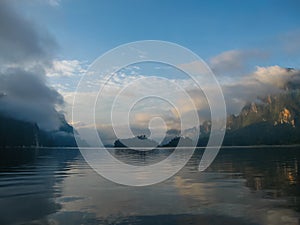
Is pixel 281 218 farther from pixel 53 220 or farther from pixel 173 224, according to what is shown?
pixel 53 220

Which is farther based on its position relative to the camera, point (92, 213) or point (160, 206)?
point (160, 206)

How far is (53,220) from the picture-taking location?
1636 centimetres

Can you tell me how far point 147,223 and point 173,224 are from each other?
123cm

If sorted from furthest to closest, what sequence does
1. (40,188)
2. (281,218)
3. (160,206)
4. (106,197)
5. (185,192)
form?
(40,188) < (185,192) < (106,197) < (160,206) < (281,218)

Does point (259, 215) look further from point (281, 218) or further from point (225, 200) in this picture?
point (225, 200)

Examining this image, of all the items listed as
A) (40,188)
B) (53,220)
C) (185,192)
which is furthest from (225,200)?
(40,188)

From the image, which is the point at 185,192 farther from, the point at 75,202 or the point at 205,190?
the point at 75,202

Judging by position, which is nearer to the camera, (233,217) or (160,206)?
(233,217)

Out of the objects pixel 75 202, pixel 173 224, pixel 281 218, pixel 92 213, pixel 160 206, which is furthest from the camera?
pixel 75 202

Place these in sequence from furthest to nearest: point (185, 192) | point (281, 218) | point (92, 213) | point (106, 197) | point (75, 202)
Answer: point (185, 192) → point (106, 197) → point (75, 202) → point (92, 213) → point (281, 218)

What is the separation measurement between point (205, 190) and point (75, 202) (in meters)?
10.6

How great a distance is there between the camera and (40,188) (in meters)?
28.5

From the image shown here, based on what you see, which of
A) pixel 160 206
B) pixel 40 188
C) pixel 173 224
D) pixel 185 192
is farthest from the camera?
pixel 40 188

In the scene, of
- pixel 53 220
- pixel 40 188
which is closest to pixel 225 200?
pixel 53 220
